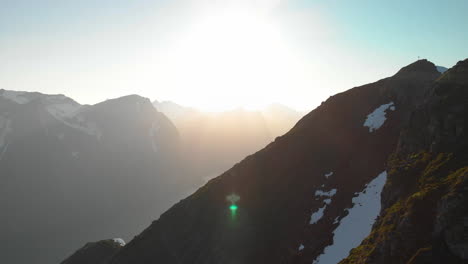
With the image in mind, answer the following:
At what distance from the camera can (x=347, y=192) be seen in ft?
146

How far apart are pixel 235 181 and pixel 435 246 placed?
1970 inches

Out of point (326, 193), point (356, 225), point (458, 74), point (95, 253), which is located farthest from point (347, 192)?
point (95, 253)

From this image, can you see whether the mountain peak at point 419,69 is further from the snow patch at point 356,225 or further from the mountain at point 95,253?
the mountain at point 95,253

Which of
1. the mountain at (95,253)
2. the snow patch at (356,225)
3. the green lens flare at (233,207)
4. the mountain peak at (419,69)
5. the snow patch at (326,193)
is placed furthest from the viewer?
the mountain at (95,253)

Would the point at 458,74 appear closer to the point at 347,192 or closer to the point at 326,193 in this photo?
the point at 347,192

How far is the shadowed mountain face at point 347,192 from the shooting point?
20797mm

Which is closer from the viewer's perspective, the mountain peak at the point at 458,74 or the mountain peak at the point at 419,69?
the mountain peak at the point at 458,74

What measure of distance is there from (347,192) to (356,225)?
768 centimetres

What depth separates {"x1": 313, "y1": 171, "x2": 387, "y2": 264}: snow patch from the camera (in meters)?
35.2

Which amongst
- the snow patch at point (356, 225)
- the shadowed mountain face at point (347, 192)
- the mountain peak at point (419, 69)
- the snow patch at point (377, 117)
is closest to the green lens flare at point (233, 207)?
the shadowed mountain face at point (347, 192)

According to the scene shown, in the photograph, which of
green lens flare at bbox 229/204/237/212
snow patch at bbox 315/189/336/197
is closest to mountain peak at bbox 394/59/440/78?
snow patch at bbox 315/189/336/197

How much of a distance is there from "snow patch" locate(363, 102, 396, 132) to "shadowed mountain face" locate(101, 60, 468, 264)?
0.22 meters

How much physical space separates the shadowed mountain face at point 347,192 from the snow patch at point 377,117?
22cm

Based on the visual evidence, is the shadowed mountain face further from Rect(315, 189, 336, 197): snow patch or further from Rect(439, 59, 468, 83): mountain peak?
Rect(315, 189, 336, 197): snow patch
